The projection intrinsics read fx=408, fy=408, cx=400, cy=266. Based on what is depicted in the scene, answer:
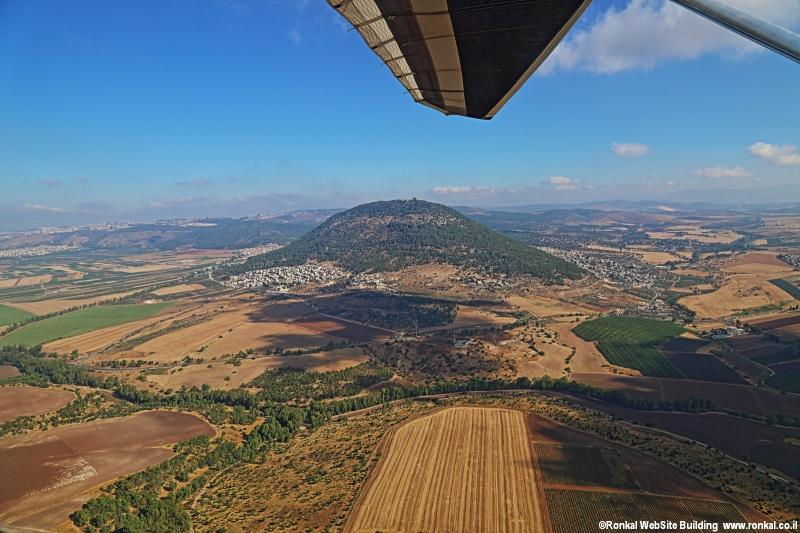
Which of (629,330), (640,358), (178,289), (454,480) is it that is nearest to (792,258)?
(629,330)

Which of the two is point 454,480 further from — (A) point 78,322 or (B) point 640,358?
(A) point 78,322

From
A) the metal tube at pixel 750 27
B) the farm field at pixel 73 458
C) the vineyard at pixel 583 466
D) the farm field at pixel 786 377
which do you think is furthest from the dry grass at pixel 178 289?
the metal tube at pixel 750 27

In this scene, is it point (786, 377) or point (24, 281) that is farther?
point (24, 281)

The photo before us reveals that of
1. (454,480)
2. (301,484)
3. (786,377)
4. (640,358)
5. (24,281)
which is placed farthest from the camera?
(24,281)

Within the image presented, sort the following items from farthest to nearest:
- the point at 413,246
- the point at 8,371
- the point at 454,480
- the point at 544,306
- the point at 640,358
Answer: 1. the point at 413,246
2. the point at 544,306
3. the point at 8,371
4. the point at 640,358
5. the point at 454,480

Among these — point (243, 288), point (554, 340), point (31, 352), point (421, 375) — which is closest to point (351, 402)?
point (421, 375)

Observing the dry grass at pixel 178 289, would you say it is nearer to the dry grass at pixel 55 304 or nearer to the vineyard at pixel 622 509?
the dry grass at pixel 55 304

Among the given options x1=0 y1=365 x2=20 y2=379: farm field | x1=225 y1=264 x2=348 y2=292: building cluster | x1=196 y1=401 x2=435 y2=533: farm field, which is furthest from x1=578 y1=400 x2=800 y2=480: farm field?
x1=225 y1=264 x2=348 y2=292: building cluster
